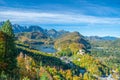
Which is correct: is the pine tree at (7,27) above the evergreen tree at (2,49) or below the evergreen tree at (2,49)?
above

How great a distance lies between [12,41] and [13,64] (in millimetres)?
5895

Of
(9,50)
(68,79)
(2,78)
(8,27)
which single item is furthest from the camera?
(68,79)

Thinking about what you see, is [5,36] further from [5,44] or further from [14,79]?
[14,79]

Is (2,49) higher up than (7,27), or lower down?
lower down

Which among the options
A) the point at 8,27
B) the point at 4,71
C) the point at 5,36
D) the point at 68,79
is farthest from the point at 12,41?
the point at 68,79

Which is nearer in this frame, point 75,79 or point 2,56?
point 2,56

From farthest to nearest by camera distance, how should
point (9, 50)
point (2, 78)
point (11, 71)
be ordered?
point (11, 71) < point (9, 50) < point (2, 78)

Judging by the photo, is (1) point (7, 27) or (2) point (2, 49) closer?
(2) point (2, 49)

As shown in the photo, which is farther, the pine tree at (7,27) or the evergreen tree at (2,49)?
the pine tree at (7,27)

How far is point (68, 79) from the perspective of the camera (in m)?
177

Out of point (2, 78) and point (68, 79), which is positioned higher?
point (2, 78)

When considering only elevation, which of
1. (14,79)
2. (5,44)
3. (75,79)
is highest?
(5,44)

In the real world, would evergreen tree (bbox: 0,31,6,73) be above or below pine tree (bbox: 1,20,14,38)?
below

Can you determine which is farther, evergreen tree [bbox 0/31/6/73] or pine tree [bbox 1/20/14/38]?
pine tree [bbox 1/20/14/38]
